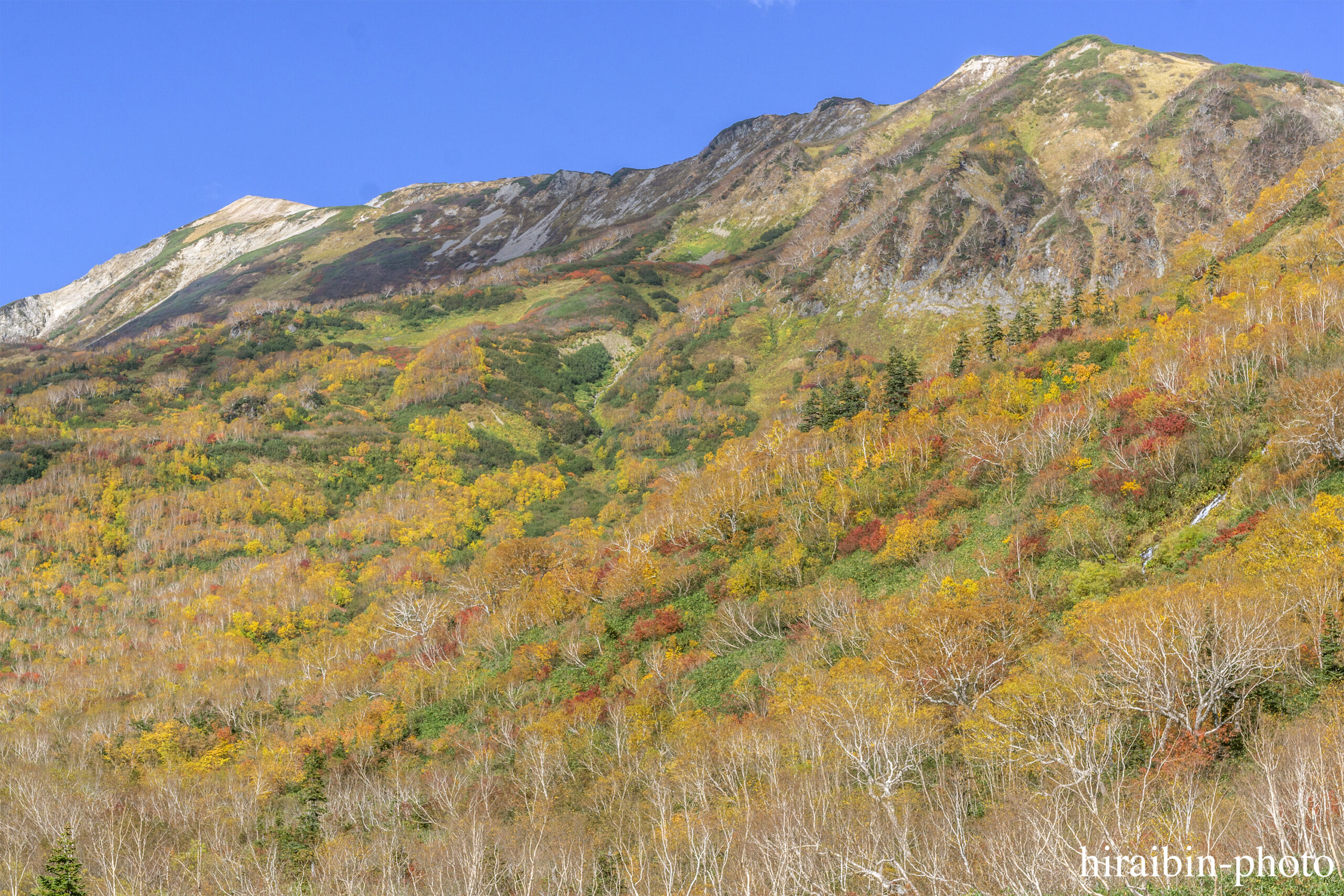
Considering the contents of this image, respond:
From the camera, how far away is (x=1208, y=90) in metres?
169

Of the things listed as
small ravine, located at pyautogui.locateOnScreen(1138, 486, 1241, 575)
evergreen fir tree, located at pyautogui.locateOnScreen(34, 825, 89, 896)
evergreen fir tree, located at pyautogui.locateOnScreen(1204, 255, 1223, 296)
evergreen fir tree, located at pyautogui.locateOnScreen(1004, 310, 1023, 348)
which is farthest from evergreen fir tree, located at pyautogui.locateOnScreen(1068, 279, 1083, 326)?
evergreen fir tree, located at pyautogui.locateOnScreen(34, 825, 89, 896)

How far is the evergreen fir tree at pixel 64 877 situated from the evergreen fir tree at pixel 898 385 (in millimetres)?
86391

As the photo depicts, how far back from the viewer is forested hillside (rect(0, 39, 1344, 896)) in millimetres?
29609

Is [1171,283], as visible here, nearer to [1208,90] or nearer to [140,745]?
[1208,90]

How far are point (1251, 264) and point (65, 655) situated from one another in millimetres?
151188

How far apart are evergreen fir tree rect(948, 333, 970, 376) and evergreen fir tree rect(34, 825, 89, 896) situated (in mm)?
96543

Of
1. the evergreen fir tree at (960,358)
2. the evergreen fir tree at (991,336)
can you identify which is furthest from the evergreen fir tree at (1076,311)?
the evergreen fir tree at (960,358)

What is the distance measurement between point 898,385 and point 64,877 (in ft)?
299

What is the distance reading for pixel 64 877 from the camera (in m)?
28.1

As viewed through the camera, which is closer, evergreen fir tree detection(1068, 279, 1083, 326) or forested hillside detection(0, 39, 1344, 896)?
forested hillside detection(0, 39, 1344, 896)

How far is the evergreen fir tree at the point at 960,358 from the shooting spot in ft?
337

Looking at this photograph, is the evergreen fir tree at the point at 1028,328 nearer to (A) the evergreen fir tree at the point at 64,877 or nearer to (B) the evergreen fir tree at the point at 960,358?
(B) the evergreen fir tree at the point at 960,358

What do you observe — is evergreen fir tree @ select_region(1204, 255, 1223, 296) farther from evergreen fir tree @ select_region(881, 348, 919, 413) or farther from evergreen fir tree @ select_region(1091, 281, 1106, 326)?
evergreen fir tree @ select_region(881, 348, 919, 413)

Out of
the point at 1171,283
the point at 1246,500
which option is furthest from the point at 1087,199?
the point at 1246,500
